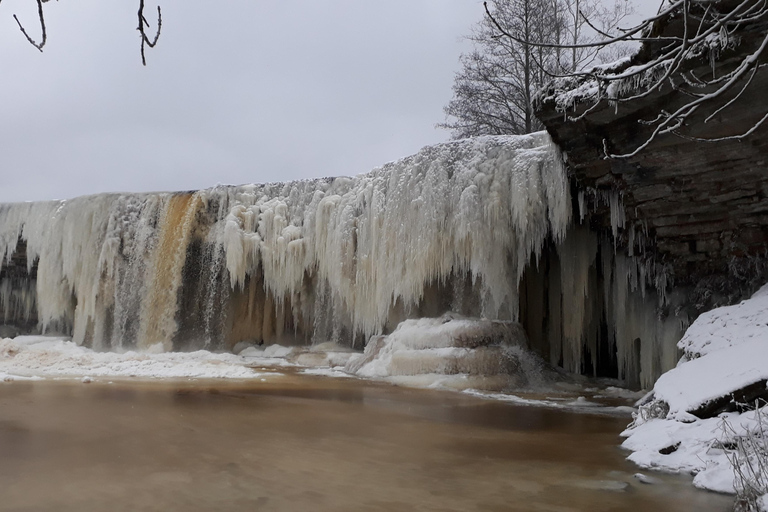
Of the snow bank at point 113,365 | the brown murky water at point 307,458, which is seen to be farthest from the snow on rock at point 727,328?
the snow bank at point 113,365

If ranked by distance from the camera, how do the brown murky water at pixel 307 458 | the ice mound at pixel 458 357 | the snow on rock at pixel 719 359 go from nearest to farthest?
1. the brown murky water at pixel 307 458
2. the snow on rock at pixel 719 359
3. the ice mound at pixel 458 357

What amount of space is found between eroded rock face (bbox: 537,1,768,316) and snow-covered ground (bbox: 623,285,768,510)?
1860 millimetres

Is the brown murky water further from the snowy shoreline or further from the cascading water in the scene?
the cascading water

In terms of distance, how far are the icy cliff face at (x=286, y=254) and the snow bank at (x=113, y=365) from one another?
1.90 meters

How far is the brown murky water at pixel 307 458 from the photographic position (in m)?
2.85

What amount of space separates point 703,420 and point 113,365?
8.74 metres

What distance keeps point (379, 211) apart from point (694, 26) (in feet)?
22.6

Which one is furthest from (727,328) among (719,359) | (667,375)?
(719,359)

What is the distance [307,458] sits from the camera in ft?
12.0

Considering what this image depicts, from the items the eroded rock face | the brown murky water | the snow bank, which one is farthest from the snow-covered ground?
the snow bank

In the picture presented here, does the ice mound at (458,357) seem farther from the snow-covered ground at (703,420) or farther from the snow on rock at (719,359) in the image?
the snow-covered ground at (703,420)

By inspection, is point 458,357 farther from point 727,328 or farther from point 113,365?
point 113,365

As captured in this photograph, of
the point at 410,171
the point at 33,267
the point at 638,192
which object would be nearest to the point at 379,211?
the point at 410,171

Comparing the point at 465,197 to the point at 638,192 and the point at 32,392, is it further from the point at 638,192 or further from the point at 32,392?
the point at 32,392
